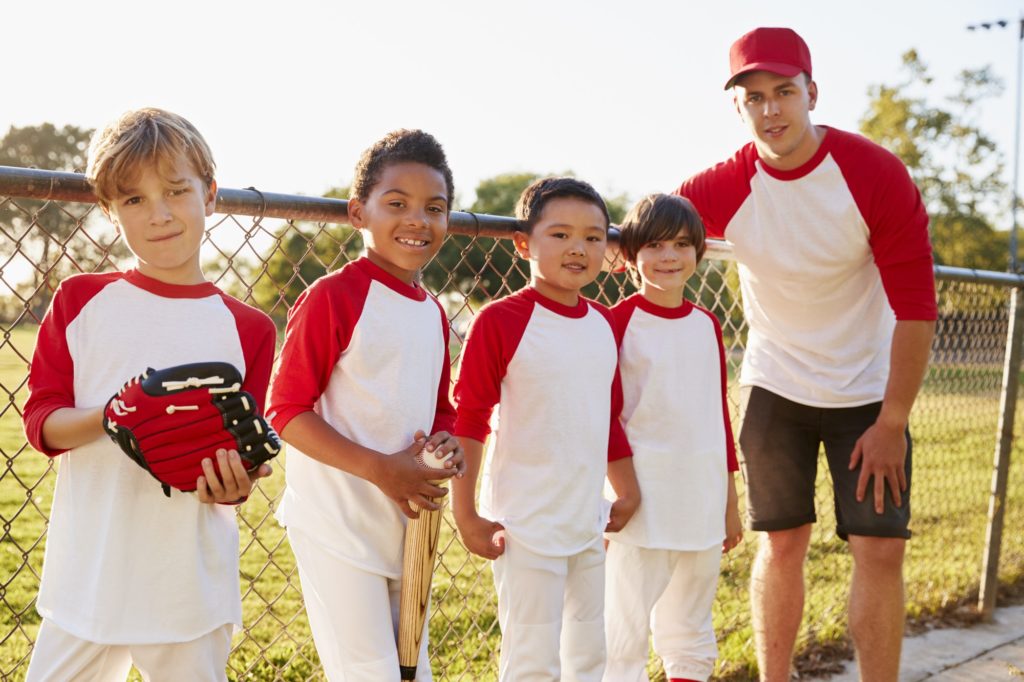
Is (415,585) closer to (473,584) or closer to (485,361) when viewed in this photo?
(485,361)

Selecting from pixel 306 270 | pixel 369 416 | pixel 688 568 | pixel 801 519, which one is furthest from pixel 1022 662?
pixel 306 270

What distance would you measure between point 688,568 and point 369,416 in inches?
50.3

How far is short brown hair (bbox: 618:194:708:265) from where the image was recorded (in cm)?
300

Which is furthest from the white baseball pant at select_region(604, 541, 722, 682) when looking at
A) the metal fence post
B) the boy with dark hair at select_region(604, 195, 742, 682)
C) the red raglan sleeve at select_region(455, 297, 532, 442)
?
the metal fence post

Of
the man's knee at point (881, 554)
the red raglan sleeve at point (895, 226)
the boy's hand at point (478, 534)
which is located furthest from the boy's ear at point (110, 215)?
the man's knee at point (881, 554)

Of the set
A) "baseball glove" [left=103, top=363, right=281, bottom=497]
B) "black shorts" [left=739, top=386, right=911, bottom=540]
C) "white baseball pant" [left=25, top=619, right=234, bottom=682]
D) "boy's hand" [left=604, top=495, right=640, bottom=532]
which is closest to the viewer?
"baseball glove" [left=103, top=363, right=281, bottom=497]

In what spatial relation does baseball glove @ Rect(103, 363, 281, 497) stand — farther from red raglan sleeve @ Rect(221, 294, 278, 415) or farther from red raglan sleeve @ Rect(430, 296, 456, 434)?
red raglan sleeve @ Rect(430, 296, 456, 434)

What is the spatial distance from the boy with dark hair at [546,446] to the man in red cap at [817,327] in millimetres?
799

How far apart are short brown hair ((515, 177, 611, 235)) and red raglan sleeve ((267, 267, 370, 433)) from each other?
27.5 inches

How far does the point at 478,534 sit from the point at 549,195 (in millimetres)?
976

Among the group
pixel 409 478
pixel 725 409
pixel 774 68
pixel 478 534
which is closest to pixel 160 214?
pixel 409 478

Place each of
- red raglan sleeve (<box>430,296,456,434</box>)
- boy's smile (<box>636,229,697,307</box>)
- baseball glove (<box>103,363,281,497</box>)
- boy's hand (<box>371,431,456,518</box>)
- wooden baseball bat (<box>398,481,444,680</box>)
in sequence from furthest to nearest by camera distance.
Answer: boy's smile (<box>636,229,697,307</box>)
red raglan sleeve (<box>430,296,456,434</box>)
wooden baseball bat (<box>398,481,444,680</box>)
boy's hand (<box>371,431,456,518</box>)
baseball glove (<box>103,363,281,497</box>)

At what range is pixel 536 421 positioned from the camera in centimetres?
260

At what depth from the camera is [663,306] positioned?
3029mm
